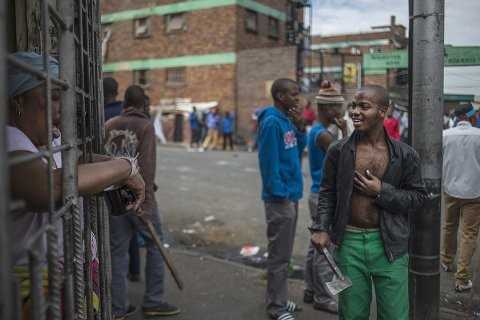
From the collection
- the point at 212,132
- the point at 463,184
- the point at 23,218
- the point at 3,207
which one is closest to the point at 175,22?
the point at 212,132

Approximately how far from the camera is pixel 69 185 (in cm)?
187

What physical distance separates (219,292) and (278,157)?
1.61 m

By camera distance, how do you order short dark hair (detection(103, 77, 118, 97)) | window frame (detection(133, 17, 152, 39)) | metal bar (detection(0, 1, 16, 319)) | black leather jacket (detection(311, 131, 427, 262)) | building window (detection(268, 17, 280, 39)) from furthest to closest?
window frame (detection(133, 17, 152, 39)) < building window (detection(268, 17, 280, 39)) < short dark hair (detection(103, 77, 118, 97)) < black leather jacket (detection(311, 131, 427, 262)) < metal bar (detection(0, 1, 16, 319))

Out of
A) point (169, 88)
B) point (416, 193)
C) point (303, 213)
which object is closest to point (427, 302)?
point (416, 193)

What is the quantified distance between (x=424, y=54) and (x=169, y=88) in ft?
77.4

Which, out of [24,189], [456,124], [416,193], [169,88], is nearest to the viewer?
[24,189]

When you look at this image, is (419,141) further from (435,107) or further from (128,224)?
(128,224)

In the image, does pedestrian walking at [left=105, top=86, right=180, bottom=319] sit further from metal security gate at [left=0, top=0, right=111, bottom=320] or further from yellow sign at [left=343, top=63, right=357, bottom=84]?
yellow sign at [left=343, top=63, right=357, bottom=84]

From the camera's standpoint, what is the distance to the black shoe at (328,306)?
4.29 metres

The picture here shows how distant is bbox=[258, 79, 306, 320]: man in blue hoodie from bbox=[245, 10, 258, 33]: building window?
2116 cm

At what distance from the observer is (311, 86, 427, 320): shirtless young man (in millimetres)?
2918

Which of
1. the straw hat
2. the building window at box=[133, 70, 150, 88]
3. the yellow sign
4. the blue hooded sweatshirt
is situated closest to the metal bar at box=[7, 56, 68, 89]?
the blue hooded sweatshirt

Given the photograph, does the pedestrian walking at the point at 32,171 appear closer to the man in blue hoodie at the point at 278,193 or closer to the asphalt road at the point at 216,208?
the man in blue hoodie at the point at 278,193

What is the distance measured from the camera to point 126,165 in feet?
7.16
